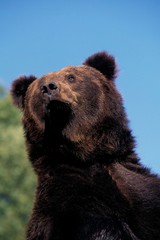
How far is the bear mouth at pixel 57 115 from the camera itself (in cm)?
783

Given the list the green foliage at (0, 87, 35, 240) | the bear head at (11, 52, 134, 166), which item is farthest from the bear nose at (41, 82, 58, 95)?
the green foliage at (0, 87, 35, 240)

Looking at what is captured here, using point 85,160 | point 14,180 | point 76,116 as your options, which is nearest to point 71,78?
point 76,116

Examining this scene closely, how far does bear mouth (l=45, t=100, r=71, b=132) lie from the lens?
25.7 ft

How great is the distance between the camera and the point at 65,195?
6973 mm

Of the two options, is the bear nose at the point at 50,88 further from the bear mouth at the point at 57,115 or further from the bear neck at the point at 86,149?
the bear neck at the point at 86,149

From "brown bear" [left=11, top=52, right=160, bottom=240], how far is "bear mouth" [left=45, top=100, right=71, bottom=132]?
1 centimetres

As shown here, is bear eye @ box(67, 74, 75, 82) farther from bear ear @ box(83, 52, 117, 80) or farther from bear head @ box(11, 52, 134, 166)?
bear ear @ box(83, 52, 117, 80)

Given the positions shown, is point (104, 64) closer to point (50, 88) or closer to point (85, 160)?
point (50, 88)

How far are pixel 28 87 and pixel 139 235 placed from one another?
8.81ft

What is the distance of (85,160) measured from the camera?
25.3ft

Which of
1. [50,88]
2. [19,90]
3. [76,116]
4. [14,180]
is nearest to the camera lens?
[50,88]

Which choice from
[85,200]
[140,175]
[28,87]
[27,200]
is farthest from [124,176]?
[27,200]

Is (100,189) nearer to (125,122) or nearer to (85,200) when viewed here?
(85,200)

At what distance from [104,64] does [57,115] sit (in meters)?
1.28
